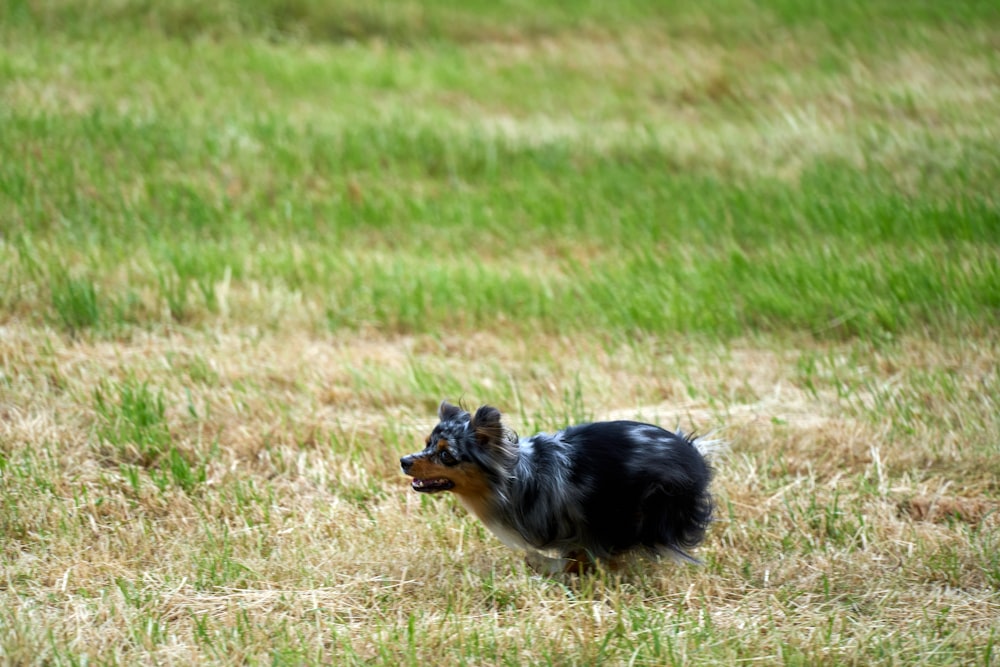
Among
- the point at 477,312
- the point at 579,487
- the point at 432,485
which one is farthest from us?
the point at 477,312

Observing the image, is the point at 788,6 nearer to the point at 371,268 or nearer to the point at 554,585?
the point at 371,268

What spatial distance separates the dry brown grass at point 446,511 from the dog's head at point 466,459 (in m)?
0.50

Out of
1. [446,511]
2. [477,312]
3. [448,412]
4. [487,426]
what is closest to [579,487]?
[487,426]

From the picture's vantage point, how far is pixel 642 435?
461 centimetres

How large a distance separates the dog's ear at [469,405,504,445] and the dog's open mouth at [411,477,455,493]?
0.22 m

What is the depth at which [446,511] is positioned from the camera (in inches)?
210

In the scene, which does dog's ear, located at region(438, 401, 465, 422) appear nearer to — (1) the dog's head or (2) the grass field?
(1) the dog's head

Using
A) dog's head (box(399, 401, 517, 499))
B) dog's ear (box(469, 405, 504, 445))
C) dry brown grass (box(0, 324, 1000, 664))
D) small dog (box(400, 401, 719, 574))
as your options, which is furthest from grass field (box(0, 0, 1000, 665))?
dog's ear (box(469, 405, 504, 445))

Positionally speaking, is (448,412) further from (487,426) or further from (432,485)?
(432,485)

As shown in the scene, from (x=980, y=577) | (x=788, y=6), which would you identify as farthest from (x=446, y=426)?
(x=788, y=6)

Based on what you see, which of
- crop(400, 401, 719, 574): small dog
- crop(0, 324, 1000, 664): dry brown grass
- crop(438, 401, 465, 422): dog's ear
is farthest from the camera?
crop(438, 401, 465, 422): dog's ear

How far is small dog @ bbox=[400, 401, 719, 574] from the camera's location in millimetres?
4352

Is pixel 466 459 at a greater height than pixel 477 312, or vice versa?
pixel 466 459

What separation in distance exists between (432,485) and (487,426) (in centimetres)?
33
